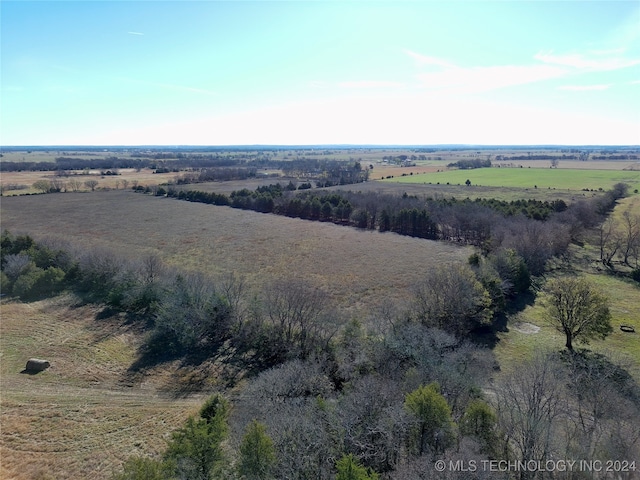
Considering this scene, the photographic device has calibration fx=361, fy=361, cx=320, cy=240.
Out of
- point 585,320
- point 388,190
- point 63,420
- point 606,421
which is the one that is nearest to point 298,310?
point 63,420

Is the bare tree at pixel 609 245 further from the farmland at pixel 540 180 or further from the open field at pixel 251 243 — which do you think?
the farmland at pixel 540 180

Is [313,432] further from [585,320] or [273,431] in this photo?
[585,320]

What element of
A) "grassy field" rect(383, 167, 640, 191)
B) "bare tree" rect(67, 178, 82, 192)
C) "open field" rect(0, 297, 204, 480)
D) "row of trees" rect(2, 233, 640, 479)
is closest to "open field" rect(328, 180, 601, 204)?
"grassy field" rect(383, 167, 640, 191)

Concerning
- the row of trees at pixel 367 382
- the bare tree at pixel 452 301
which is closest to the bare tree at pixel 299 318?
the row of trees at pixel 367 382

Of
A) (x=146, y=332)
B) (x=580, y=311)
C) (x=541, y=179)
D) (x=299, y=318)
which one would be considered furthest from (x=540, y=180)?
(x=146, y=332)

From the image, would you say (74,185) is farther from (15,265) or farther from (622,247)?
(622,247)

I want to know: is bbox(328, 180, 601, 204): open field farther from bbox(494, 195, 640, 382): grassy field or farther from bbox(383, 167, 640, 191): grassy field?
bbox(494, 195, 640, 382): grassy field

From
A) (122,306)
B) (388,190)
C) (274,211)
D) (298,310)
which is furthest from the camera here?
(388,190)
